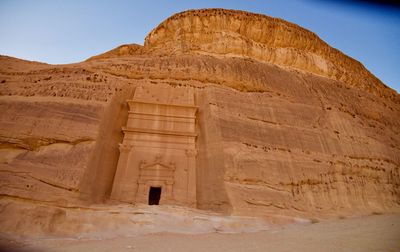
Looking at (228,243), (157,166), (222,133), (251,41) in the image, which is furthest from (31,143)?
(251,41)

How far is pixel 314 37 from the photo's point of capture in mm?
19484

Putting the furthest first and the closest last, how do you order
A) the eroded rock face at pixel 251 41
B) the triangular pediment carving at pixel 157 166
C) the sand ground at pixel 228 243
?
the eroded rock face at pixel 251 41 → the triangular pediment carving at pixel 157 166 → the sand ground at pixel 228 243

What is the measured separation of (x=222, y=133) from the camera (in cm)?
1152

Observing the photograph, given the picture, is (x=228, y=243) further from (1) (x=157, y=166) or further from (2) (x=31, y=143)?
(2) (x=31, y=143)

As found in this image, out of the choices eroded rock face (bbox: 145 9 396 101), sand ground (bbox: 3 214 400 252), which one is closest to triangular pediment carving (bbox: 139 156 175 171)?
sand ground (bbox: 3 214 400 252)

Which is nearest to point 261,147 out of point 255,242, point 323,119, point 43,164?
point 323,119

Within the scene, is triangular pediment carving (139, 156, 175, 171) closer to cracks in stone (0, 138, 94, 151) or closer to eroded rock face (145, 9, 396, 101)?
cracks in stone (0, 138, 94, 151)

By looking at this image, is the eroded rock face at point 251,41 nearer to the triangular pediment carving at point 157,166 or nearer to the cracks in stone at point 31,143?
the triangular pediment carving at point 157,166

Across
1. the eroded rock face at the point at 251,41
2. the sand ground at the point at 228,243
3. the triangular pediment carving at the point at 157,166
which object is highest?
the eroded rock face at the point at 251,41

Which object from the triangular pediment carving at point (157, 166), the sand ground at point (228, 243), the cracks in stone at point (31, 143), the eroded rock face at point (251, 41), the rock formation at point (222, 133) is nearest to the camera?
the sand ground at point (228, 243)

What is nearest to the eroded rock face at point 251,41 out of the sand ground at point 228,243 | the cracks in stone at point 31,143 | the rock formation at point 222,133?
the rock formation at point 222,133

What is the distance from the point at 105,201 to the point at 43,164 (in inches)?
96.6

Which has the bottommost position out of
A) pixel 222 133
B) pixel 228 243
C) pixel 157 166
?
pixel 228 243

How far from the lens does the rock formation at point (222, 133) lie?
936 cm
